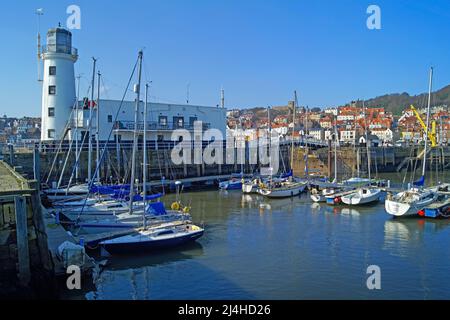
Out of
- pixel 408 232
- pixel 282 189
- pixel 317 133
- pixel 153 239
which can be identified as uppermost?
pixel 317 133

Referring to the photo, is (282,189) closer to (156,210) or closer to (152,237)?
(156,210)

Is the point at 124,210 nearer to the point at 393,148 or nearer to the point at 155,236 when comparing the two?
the point at 155,236

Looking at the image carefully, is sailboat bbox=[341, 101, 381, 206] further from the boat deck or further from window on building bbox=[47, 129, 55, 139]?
window on building bbox=[47, 129, 55, 139]

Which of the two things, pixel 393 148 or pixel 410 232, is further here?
pixel 393 148

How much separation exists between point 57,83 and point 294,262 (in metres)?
33.1

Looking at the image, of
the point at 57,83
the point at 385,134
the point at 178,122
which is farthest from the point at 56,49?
the point at 385,134

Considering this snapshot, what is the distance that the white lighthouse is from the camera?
41809mm

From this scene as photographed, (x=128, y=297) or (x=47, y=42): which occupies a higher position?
(x=47, y=42)

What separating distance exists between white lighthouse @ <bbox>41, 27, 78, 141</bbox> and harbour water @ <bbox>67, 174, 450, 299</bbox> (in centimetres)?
2181

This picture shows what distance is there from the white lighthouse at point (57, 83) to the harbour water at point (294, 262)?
21.8 m

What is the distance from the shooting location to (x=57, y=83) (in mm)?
42125

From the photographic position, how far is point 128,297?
14625 millimetres
